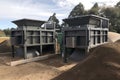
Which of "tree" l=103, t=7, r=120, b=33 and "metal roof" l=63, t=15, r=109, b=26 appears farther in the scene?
"tree" l=103, t=7, r=120, b=33

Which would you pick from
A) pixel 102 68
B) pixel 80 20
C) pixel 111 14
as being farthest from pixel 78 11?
pixel 102 68

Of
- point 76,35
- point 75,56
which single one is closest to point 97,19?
point 76,35

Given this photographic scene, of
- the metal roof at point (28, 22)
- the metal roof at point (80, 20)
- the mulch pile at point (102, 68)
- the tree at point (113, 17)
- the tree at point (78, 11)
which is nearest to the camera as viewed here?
the mulch pile at point (102, 68)

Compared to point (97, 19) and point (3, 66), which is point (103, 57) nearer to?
point (97, 19)

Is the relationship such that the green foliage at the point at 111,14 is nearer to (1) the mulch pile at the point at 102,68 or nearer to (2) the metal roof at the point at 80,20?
(2) the metal roof at the point at 80,20

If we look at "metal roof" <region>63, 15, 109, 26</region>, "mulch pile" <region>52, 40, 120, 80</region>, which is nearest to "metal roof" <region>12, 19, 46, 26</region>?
"metal roof" <region>63, 15, 109, 26</region>

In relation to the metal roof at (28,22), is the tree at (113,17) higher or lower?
higher

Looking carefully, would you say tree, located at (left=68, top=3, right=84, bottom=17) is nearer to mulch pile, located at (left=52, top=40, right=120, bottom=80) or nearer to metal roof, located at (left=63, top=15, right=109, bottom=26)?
metal roof, located at (left=63, top=15, right=109, bottom=26)

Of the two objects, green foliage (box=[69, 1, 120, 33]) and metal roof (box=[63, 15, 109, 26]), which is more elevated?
green foliage (box=[69, 1, 120, 33])

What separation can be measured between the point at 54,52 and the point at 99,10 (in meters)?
16.6

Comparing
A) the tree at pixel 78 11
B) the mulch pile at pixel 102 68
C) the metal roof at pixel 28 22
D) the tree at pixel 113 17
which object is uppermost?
the tree at pixel 78 11

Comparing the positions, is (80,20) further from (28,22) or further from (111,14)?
(111,14)

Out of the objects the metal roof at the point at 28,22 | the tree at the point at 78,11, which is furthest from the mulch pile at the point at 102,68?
the tree at the point at 78,11

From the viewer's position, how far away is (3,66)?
31.4 ft
